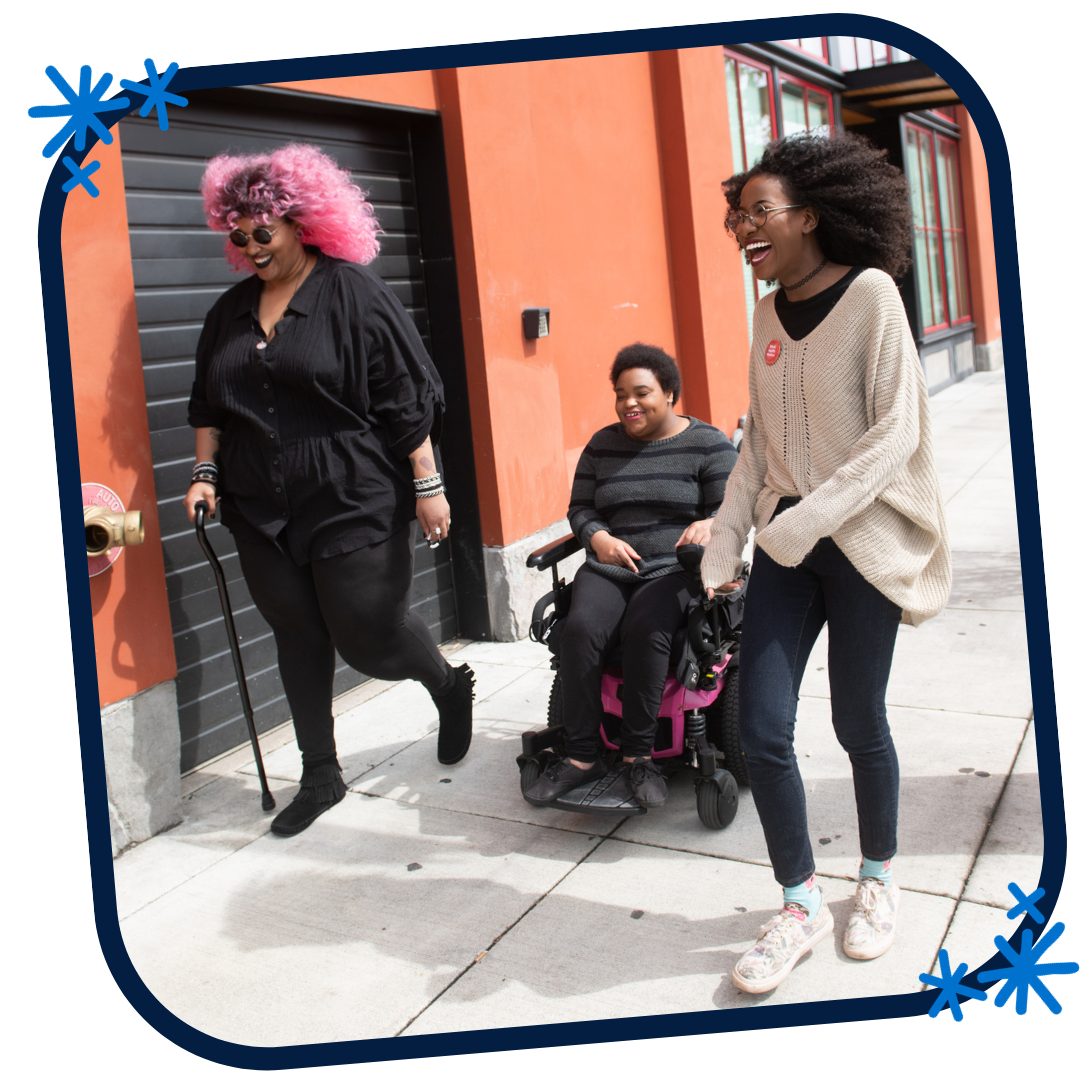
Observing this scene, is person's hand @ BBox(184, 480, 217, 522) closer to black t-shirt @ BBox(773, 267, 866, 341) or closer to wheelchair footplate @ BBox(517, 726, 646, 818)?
wheelchair footplate @ BBox(517, 726, 646, 818)

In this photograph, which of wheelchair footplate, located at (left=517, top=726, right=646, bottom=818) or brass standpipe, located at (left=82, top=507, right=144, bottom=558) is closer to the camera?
brass standpipe, located at (left=82, top=507, right=144, bottom=558)

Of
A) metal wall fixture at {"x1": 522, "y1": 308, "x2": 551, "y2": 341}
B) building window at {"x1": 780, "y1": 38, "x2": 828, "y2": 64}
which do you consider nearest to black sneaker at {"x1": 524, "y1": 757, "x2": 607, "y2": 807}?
metal wall fixture at {"x1": 522, "y1": 308, "x2": 551, "y2": 341}

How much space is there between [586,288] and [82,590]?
420 cm

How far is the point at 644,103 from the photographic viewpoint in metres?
6.50

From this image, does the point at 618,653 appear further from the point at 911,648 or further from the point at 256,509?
the point at 911,648

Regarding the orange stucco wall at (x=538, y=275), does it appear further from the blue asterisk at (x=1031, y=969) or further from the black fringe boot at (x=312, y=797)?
the blue asterisk at (x=1031, y=969)

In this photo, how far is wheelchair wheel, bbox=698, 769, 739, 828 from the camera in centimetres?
316

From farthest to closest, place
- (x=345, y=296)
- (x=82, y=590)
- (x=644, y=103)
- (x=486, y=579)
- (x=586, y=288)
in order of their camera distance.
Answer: (x=644, y=103)
(x=586, y=288)
(x=486, y=579)
(x=345, y=296)
(x=82, y=590)

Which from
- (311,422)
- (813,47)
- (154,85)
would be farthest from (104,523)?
(813,47)

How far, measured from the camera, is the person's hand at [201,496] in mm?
3305

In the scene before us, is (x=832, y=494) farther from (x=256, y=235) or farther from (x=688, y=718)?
(x=256, y=235)

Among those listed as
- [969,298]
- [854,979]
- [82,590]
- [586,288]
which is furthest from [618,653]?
[969,298]

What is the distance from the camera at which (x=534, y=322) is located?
519cm

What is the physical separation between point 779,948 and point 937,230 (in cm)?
1374
